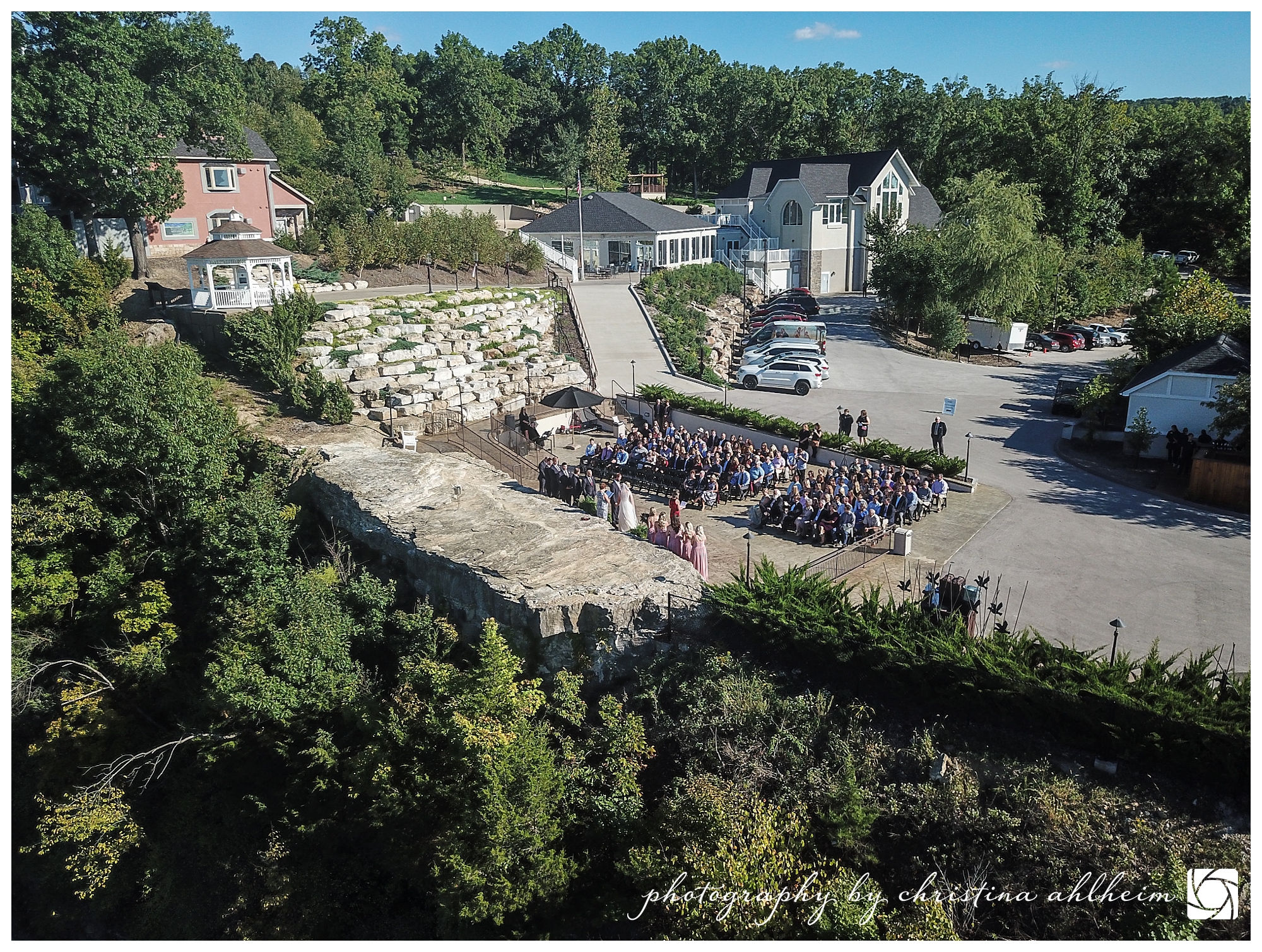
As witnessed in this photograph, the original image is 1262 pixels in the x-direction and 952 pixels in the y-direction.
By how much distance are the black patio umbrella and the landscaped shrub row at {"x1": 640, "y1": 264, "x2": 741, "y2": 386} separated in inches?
288

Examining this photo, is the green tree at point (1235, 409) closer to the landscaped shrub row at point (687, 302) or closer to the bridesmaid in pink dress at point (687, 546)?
the bridesmaid in pink dress at point (687, 546)

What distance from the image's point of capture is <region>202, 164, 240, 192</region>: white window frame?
39.6m

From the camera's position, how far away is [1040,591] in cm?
1546

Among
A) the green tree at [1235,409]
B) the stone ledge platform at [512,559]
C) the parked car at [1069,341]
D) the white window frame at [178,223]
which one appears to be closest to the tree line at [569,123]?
the white window frame at [178,223]

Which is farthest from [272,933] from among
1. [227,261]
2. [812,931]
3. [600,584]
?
[227,261]

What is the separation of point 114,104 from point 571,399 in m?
19.6

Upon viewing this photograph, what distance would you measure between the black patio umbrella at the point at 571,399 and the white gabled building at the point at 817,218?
28882 millimetres

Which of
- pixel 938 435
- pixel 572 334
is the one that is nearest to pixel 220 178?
pixel 572 334

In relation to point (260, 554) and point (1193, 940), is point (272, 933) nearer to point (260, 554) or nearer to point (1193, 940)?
point (260, 554)

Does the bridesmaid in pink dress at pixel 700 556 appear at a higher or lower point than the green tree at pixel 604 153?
lower

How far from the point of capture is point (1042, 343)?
136 feet

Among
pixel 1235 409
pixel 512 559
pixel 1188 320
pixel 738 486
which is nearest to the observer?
pixel 512 559

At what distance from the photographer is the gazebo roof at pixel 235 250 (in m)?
28.1

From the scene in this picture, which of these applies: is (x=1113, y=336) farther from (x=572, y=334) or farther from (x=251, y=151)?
(x=251, y=151)
